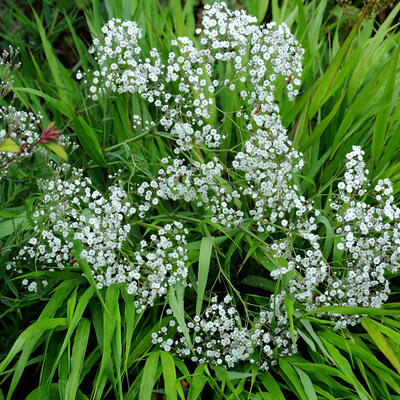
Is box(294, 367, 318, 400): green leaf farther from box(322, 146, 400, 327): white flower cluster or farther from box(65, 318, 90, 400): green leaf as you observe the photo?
box(65, 318, 90, 400): green leaf

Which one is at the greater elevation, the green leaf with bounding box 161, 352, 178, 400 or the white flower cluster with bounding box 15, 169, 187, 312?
the white flower cluster with bounding box 15, 169, 187, 312

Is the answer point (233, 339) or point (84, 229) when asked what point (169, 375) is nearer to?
point (233, 339)

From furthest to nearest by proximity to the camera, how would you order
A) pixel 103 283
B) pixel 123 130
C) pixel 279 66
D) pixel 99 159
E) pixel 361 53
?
pixel 361 53 → pixel 123 130 → pixel 99 159 → pixel 279 66 → pixel 103 283

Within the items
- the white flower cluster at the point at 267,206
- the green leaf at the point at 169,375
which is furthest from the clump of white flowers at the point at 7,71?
the green leaf at the point at 169,375

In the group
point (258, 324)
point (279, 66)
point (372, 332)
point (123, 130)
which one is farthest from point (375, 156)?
point (123, 130)

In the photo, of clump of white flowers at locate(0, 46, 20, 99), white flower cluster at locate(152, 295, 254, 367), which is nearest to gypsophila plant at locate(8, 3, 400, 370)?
white flower cluster at locate(152, 295, 254, 367)

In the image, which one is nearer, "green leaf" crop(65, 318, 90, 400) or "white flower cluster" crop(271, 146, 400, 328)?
"green leaf" crop(65, 318, 90, 400)

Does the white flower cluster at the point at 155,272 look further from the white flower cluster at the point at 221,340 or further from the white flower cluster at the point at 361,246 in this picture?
the white flower cluster at the point at 361,246

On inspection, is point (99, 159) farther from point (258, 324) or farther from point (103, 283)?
point (258, 324)
